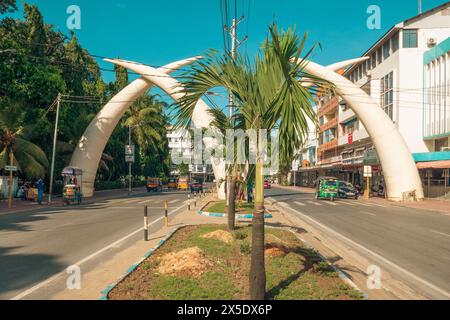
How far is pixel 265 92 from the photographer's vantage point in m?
6.78

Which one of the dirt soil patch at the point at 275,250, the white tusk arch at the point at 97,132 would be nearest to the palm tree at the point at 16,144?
the white tusk arch at the point at 97,132

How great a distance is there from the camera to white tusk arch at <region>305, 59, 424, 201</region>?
34.4 meters

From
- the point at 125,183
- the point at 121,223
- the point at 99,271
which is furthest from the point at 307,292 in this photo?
the point at 125,183

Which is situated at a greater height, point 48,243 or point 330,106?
point 330,106

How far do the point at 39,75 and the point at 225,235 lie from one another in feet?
84.5

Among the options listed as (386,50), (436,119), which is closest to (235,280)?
(436,119)

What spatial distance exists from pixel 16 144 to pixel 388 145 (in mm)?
29524

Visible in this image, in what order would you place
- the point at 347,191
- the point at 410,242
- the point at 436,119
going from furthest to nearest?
the point at 347,191, the point at 436,119, the point at 410,242

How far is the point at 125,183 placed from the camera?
214 ft

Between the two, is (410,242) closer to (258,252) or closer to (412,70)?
(258,252)

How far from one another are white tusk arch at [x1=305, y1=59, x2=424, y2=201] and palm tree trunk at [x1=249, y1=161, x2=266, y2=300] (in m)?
29.5

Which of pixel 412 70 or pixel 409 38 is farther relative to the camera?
pixel 409 38

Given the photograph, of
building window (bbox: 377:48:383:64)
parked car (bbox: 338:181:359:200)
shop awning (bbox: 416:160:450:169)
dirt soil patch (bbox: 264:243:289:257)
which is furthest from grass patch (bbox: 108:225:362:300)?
building window (bbox: 377:48:383:64)
